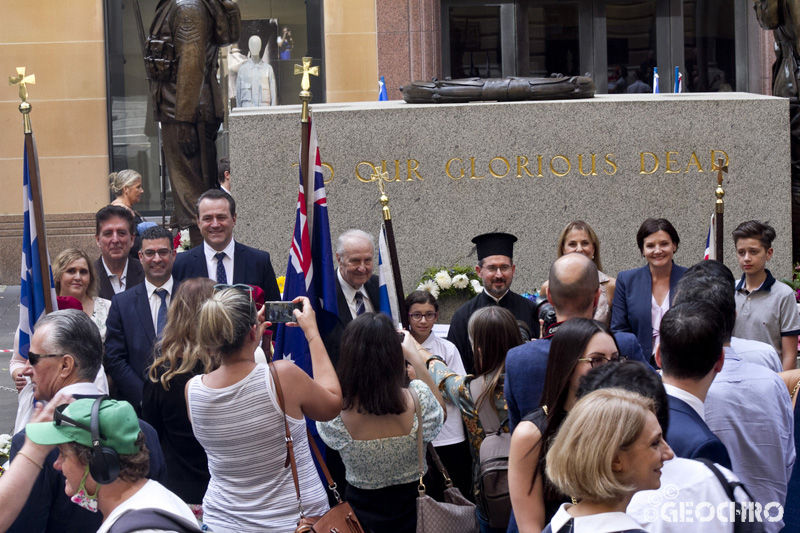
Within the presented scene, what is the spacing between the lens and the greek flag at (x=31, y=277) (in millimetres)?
5453

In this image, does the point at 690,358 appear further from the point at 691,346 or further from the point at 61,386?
the point at 61,386

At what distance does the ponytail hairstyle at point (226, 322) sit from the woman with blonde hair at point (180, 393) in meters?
0.40

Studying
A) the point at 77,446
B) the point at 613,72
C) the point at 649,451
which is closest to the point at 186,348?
the point at 77,446

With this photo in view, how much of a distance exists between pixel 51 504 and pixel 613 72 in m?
15.7

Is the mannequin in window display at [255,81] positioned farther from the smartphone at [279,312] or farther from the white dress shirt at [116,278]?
the smartphone at [279,312]

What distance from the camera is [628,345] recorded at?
13.3 feet

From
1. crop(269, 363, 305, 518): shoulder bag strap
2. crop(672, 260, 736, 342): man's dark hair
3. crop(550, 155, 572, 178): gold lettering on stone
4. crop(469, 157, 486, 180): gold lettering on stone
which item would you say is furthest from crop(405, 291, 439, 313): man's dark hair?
crop(550, 155, 572, 178): gold lettering on stone

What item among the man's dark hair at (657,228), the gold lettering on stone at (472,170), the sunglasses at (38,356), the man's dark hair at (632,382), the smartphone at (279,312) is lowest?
the man's dark hair at (632,382)

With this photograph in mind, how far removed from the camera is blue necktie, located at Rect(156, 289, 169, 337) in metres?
5.57

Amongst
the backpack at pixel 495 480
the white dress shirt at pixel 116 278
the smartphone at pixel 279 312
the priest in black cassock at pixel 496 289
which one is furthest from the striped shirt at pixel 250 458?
the white dress shirt at pixel 116 278

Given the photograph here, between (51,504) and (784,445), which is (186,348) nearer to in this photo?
(51,504)

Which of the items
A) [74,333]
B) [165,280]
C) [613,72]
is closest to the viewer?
[74,333]

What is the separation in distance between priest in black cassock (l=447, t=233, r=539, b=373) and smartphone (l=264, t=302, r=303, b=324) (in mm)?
1925

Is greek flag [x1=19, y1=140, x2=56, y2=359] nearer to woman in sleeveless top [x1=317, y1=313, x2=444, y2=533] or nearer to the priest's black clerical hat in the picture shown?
woman in sleeveless top [x1=317, y1=313, x2=444, y2=533]
